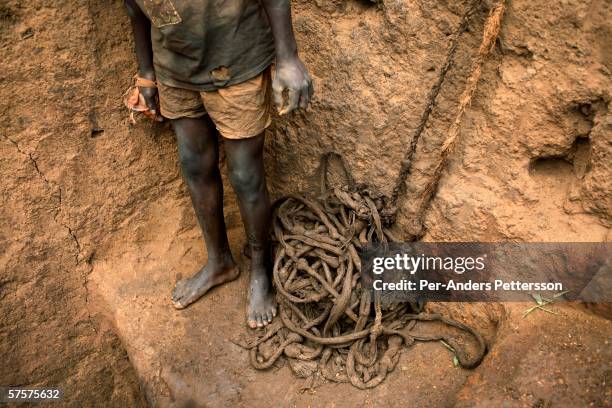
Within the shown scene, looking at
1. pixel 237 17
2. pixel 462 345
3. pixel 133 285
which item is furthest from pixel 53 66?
pixel 462 345

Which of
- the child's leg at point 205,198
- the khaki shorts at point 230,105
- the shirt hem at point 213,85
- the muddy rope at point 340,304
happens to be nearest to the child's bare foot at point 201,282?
the child's leg at point 205,198

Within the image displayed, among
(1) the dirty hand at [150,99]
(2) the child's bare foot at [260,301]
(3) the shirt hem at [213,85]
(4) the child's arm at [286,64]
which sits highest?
(4) the child's arm at [286,64]

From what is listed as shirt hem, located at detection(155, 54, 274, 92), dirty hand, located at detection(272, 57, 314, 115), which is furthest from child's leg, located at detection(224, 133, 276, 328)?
dirty hand, located at detection(272, 57, 314, 115)

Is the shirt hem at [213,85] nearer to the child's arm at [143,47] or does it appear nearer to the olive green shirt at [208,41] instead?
the olive green shirt at [208,41]

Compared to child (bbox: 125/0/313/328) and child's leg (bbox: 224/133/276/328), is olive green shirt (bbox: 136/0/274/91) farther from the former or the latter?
child's leg (bbox: 224/133/276/328)

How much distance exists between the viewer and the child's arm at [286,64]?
1747mm

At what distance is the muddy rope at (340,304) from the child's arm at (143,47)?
796mm

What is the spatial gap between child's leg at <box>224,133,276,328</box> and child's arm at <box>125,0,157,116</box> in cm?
36

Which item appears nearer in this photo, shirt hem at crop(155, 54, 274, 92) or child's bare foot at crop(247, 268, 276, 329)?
shirt hem at crop(155, 54, 274, 92)

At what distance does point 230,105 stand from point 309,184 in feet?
2.32

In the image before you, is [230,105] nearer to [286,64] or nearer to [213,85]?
[213,85]

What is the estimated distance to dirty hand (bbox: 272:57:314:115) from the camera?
1788mm

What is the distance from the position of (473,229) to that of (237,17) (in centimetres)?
121

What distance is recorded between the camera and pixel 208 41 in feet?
6.03
